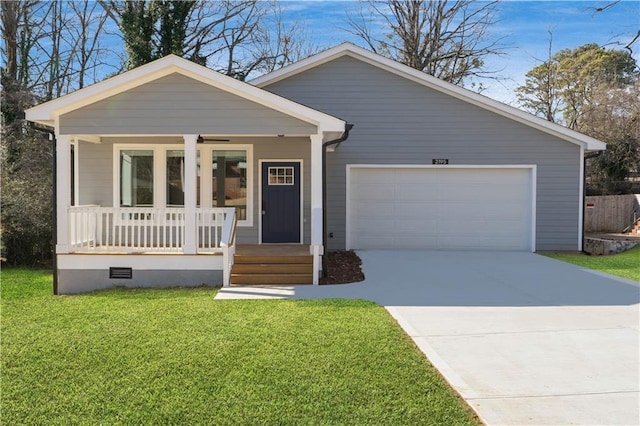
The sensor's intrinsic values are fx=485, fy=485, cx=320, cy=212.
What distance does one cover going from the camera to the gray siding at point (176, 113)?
8.61 metres

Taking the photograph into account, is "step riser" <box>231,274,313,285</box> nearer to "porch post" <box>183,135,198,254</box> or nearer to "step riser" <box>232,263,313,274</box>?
"step riser" <box>232,263,313,274</box>

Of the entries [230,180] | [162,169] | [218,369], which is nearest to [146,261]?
[162,169]

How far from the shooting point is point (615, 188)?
23516 millimetres

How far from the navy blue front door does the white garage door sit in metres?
1.62

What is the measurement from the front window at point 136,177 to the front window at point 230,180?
60.5 inches

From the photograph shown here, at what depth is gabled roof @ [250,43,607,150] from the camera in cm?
1242

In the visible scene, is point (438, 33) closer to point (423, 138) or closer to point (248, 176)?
point (423, 138)

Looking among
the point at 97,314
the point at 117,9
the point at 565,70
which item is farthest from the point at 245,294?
the point at 565,70

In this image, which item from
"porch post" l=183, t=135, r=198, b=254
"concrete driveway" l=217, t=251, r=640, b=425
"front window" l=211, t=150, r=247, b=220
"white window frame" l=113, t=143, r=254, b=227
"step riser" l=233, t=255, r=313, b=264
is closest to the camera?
"concrete driveway" l=217, t=251, r=640, b=425

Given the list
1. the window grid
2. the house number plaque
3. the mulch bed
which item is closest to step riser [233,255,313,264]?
the mulch bed

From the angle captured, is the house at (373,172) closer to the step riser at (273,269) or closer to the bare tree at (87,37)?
the step riser at (273,269)

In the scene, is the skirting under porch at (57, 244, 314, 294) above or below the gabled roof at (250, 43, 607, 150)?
below

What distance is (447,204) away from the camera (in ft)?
42.1

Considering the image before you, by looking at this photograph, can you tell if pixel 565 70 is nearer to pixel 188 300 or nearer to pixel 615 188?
pixel 615 188
